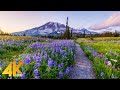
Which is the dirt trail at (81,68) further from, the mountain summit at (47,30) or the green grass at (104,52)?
the mountain summit at (47,30)

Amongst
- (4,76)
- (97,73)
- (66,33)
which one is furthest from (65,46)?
(4,76)

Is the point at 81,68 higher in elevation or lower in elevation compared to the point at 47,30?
lower

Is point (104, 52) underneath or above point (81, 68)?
above

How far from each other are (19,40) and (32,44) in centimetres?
22

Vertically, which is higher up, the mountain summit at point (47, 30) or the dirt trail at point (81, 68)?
the mountain summit at point (47, 30)

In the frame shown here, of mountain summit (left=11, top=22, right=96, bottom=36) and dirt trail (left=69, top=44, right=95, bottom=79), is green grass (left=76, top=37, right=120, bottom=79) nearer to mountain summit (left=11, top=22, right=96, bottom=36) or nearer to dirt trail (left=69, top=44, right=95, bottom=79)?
dirt trail (left=69, top=44, right=95, bottom=79)

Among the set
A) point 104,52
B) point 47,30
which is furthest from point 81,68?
point 47,30

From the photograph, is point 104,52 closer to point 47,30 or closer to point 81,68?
point 81,68

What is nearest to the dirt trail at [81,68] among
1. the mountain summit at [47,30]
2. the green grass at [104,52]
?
the green grass at [104,52]

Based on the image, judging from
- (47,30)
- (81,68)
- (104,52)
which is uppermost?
(47,30)

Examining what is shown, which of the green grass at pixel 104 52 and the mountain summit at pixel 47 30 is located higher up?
the mountain summit at pixel 47 30

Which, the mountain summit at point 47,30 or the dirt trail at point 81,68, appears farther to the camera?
the mountain summit at point 47,30

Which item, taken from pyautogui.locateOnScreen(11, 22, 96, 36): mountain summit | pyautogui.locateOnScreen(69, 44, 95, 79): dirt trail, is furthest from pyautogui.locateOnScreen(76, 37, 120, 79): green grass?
pyautogui.locateOnScreen(11, 22, 96, 36): mountain summit
